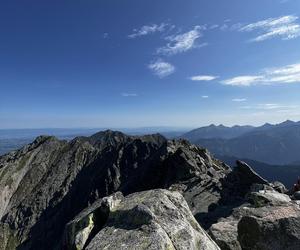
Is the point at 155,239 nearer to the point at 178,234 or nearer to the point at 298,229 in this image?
the point at 178,234

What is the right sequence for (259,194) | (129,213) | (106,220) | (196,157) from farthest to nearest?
1. (196,157)
2. (259,194)
3. (106,220)
4. (129,213)

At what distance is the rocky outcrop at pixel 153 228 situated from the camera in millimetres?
13523

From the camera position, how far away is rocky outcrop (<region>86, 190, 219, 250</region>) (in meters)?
13.5

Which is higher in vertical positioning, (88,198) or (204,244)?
(204,244)

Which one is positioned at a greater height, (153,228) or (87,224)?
(153,228)

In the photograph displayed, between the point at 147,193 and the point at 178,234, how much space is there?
4306 mm

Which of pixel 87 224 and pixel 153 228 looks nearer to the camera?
pixel 153 228

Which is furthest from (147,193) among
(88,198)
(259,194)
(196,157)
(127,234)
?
(88,198)

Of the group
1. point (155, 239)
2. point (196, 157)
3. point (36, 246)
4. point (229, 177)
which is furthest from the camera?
point (36, 246)

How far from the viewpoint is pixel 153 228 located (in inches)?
557

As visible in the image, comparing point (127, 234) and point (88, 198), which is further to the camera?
point (88, 198)

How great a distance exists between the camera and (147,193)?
720 inches

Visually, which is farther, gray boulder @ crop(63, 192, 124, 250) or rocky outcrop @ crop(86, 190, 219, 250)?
gray boulder @ crop(63, 192, 124, 250)

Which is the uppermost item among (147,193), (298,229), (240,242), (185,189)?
(147,193)
